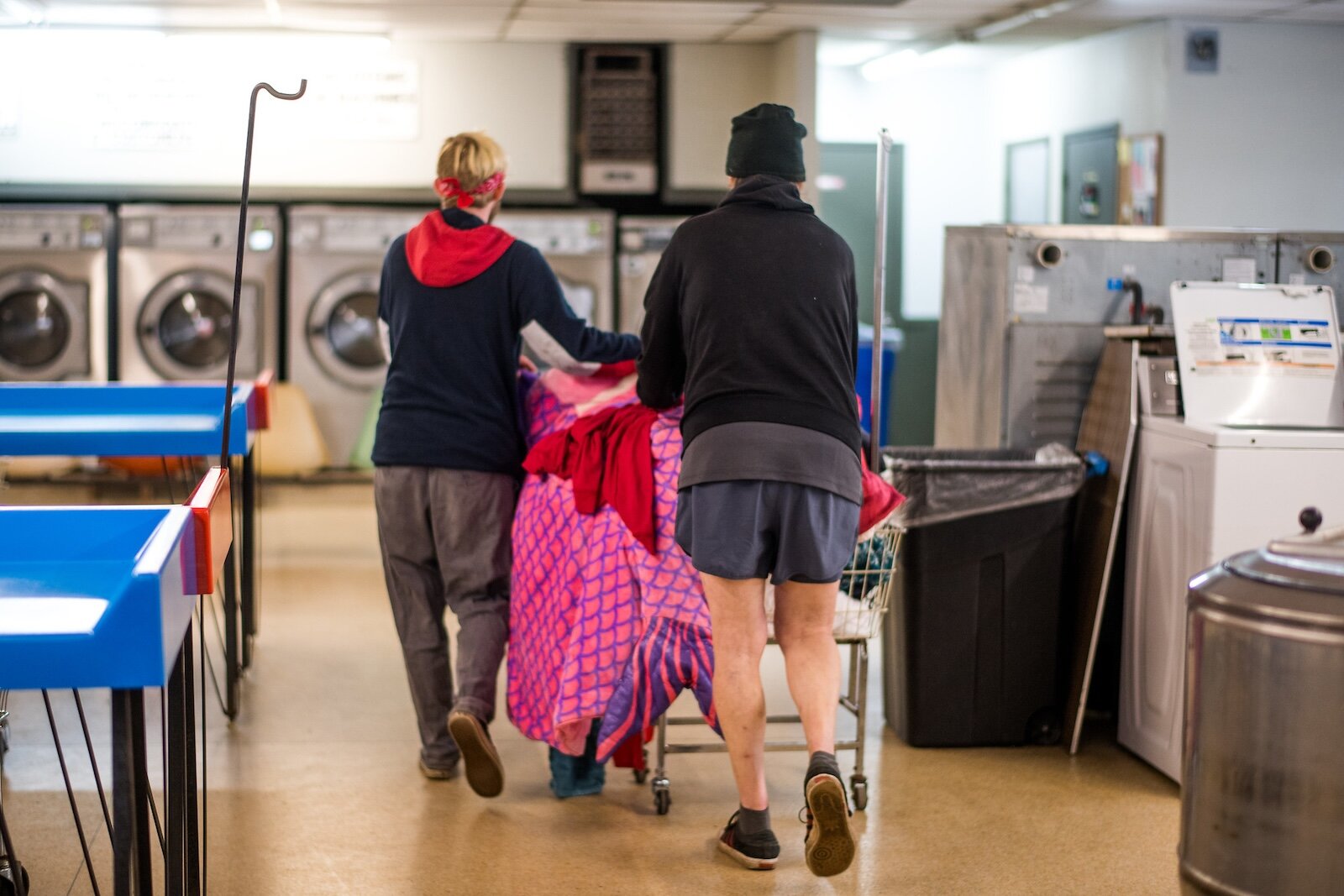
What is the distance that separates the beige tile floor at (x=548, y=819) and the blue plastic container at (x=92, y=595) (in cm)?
107

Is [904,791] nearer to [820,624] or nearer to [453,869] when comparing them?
[820,624]

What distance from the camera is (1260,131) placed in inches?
277

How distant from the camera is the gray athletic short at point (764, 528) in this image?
8.95 feet

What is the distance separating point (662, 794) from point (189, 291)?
521 cm

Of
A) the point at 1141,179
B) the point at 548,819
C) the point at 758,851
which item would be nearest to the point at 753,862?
the point at 758,851

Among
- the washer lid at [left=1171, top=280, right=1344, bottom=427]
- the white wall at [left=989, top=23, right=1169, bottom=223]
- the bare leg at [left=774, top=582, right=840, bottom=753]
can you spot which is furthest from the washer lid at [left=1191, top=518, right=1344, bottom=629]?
the white wall at [left=989, top=23, right=1169, bottom=223]

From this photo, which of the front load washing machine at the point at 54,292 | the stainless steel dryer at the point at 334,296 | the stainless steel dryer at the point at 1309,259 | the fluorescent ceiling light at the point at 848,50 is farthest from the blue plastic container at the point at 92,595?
the fluorescent ceiling light at the point at 848,50

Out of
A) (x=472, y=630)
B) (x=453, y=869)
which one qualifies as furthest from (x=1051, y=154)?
(x=453, y=869)

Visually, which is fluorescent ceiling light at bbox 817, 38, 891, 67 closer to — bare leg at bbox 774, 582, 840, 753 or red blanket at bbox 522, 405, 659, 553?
red blanket at bbox 522, 405, 659, 553

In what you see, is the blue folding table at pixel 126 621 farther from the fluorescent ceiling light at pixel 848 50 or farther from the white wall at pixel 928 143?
the white wall at pixel 928 143

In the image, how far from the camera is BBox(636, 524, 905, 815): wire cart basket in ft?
10.7

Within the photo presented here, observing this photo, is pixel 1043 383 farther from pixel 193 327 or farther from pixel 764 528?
pixel 193 327

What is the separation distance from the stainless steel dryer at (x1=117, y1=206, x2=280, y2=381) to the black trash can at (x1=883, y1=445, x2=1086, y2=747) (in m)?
4.75

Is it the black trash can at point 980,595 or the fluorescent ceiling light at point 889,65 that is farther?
the fluorescent ceiling light at point 889,65
